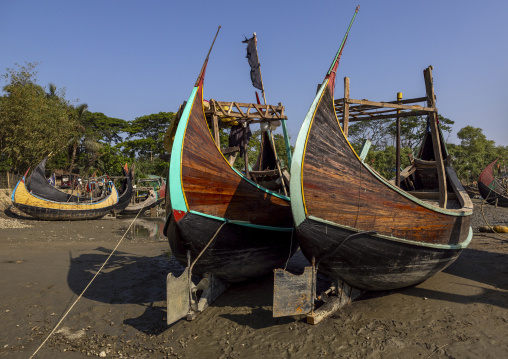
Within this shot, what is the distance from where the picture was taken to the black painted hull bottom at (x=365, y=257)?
15.9ft

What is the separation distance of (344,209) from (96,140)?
3755 centimetres

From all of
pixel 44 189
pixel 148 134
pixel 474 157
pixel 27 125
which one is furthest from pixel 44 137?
pixel 474 157

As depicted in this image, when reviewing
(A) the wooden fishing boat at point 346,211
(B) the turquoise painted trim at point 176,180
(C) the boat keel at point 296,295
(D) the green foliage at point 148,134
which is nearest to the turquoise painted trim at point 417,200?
(A) the wooden fishing boat at point 346,211

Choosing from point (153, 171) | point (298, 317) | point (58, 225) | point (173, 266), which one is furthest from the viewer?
point (153, 171)

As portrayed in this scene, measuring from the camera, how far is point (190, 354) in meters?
4.65

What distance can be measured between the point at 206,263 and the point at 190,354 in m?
1.61

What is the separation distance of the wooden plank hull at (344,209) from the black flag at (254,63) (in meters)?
4.17

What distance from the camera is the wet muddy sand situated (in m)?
4.54

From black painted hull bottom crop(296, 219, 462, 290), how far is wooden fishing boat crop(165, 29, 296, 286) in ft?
4.92

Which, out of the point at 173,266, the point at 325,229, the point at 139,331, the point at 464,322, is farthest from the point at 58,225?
the point at 464,322

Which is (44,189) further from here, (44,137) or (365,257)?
(365,257)

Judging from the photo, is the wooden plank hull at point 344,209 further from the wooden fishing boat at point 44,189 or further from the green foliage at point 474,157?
the green foliage at point 474,157

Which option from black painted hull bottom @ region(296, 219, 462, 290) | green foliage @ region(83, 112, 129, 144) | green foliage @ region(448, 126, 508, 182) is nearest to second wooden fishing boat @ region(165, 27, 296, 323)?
black painted hull bottom @ region(296, 219, 462, 290)

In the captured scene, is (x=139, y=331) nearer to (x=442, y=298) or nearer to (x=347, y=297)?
(x=347, y=297)
